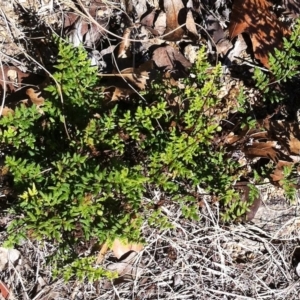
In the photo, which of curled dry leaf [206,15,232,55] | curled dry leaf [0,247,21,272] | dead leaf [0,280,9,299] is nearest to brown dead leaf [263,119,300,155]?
curled dry leaf [206,15,232,55]

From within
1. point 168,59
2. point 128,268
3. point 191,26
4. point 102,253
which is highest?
point 191,26

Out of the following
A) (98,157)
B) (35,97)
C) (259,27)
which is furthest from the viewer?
(259,27)

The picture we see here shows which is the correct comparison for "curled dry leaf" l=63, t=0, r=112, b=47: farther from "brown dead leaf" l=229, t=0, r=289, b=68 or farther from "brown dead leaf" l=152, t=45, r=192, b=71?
"brown dead leaf" l=229, t=0, r=289, b=68

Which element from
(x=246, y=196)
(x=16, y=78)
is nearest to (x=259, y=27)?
(x=246, y=196)

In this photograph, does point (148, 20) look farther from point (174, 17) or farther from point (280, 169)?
point (280, 169)

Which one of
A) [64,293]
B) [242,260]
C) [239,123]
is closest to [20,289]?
[64,293]

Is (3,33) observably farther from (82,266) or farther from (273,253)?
(273,253)

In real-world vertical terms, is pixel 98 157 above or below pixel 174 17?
below
